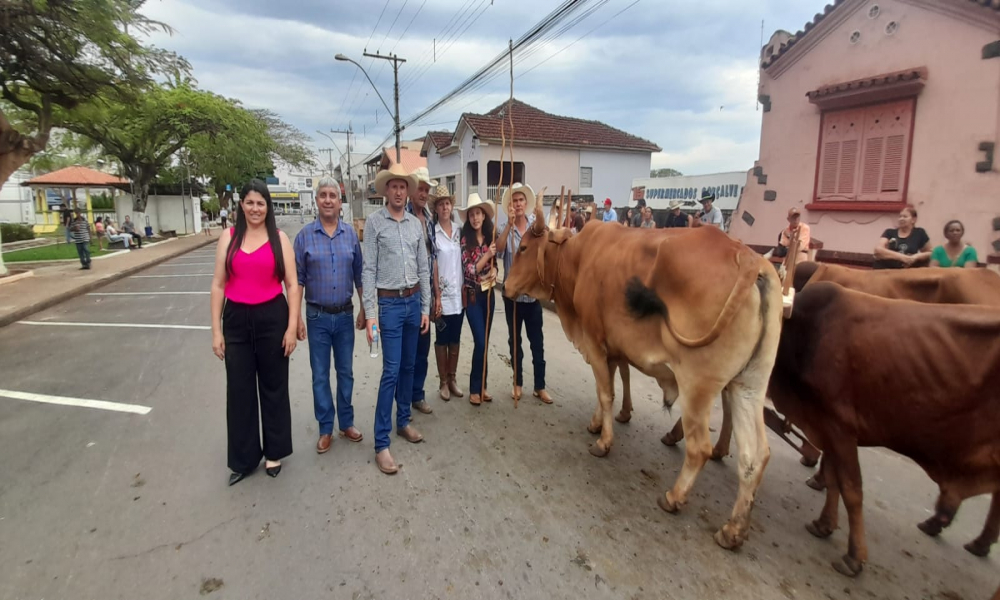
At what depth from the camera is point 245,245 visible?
3.22 meters

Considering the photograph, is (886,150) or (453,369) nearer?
(453,369)

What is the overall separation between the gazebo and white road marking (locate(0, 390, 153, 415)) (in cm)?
2081

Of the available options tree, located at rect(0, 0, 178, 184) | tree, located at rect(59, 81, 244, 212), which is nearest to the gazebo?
tree, located at rect(59, 81, 244, 212)

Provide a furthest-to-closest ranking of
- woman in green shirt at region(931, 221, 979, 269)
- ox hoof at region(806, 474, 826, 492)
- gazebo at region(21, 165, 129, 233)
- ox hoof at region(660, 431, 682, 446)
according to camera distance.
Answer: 1. gazebo at region(21, 165, 129, 233)
2. woman in green shirt at region(931, 221, 979, 269)
3. ox hoof at region(660, 431, 682, 446)
4. ox hoof at region(806, 474, 826, 492)

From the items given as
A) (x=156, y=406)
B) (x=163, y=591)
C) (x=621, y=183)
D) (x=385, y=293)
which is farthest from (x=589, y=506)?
(x=621, y=183)

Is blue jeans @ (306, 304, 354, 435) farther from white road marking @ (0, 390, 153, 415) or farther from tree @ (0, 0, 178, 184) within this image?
tree @ (0, 0, 178, 184)

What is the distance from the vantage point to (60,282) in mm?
11570

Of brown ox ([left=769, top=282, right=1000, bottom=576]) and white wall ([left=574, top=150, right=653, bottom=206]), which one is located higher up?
white wall ([left=574, top=150, right=653, bottom=206])

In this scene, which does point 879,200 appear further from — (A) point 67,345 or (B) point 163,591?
(A) point 67,345

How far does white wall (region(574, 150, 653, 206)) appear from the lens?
25.2 m

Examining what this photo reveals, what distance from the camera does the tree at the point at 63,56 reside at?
8.84 metres

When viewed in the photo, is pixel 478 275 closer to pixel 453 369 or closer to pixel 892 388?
pixel 453 369

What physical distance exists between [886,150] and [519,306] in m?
6.53

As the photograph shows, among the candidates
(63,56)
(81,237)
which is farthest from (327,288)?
(81,237)
